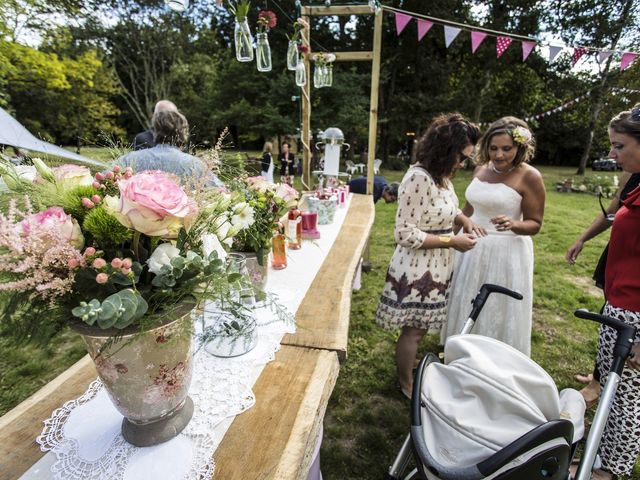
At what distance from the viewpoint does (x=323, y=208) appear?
2.90 m

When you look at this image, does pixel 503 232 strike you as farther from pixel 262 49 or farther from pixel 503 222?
pixel 262 49

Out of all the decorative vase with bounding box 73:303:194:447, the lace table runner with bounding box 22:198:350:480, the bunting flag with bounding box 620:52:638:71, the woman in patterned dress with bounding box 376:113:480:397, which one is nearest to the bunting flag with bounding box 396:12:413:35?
the bunting flag with bounding box 620:52:638:71

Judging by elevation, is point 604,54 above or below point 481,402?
above

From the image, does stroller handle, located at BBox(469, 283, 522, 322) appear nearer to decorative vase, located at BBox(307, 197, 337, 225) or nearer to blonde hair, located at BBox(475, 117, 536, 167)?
blonde hair, located at BBox(475, 117, 536, 167)

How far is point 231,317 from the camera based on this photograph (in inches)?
45.9

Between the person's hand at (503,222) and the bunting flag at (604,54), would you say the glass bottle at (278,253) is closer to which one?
the person's hand at (503,222)

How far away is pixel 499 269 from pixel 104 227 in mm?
2326

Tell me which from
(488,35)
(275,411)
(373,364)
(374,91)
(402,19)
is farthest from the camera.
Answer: (402,19)

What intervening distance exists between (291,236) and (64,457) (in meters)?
1.59

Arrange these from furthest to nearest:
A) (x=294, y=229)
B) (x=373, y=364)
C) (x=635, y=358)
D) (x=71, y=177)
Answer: (x=373, y=364) → (x=294, y=229) → (x=635, y=358) → (x=71, y=177)

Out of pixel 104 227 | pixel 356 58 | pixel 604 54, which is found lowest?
pixel 104 227

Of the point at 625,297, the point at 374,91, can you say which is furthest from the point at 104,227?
the point at 374,91

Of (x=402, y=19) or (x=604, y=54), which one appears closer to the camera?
Result: (x=402, y=19)

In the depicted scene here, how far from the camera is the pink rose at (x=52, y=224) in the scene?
1.91 feet
